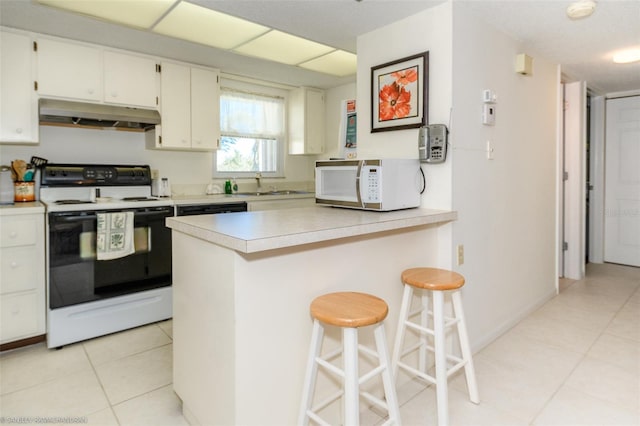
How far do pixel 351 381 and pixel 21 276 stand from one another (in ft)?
8.11

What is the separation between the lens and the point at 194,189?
4059 mm

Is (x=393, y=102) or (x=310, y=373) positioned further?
(x=393, y=102)

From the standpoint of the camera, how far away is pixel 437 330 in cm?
182

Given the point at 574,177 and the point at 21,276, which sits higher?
the point at 574,177

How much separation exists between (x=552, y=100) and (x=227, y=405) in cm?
364

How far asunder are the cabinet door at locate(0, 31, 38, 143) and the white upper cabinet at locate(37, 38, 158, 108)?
78 mm

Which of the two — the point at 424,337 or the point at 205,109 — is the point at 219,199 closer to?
the point at 205,109

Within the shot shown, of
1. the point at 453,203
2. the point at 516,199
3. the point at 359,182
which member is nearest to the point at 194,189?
the point at 359,182

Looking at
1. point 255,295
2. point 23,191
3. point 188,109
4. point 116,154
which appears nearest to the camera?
point 255,295

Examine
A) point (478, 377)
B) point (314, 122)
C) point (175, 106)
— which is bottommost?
point (478, 377)

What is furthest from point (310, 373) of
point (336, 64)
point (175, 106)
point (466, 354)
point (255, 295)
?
point (336, 64)

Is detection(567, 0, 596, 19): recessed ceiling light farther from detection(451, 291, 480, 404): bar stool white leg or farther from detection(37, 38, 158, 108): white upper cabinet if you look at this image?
detection(37, 38, 158, 108): white upper cabinet

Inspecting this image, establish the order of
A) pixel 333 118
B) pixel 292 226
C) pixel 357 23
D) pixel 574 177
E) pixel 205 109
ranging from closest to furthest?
pixel 292 226, pixel 357 23, pixel 205 109, pixel 574 177, pixel 333 118

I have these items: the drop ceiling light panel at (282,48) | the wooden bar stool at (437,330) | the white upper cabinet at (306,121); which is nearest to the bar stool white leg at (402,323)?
the wooden bar stool at (437,330)
